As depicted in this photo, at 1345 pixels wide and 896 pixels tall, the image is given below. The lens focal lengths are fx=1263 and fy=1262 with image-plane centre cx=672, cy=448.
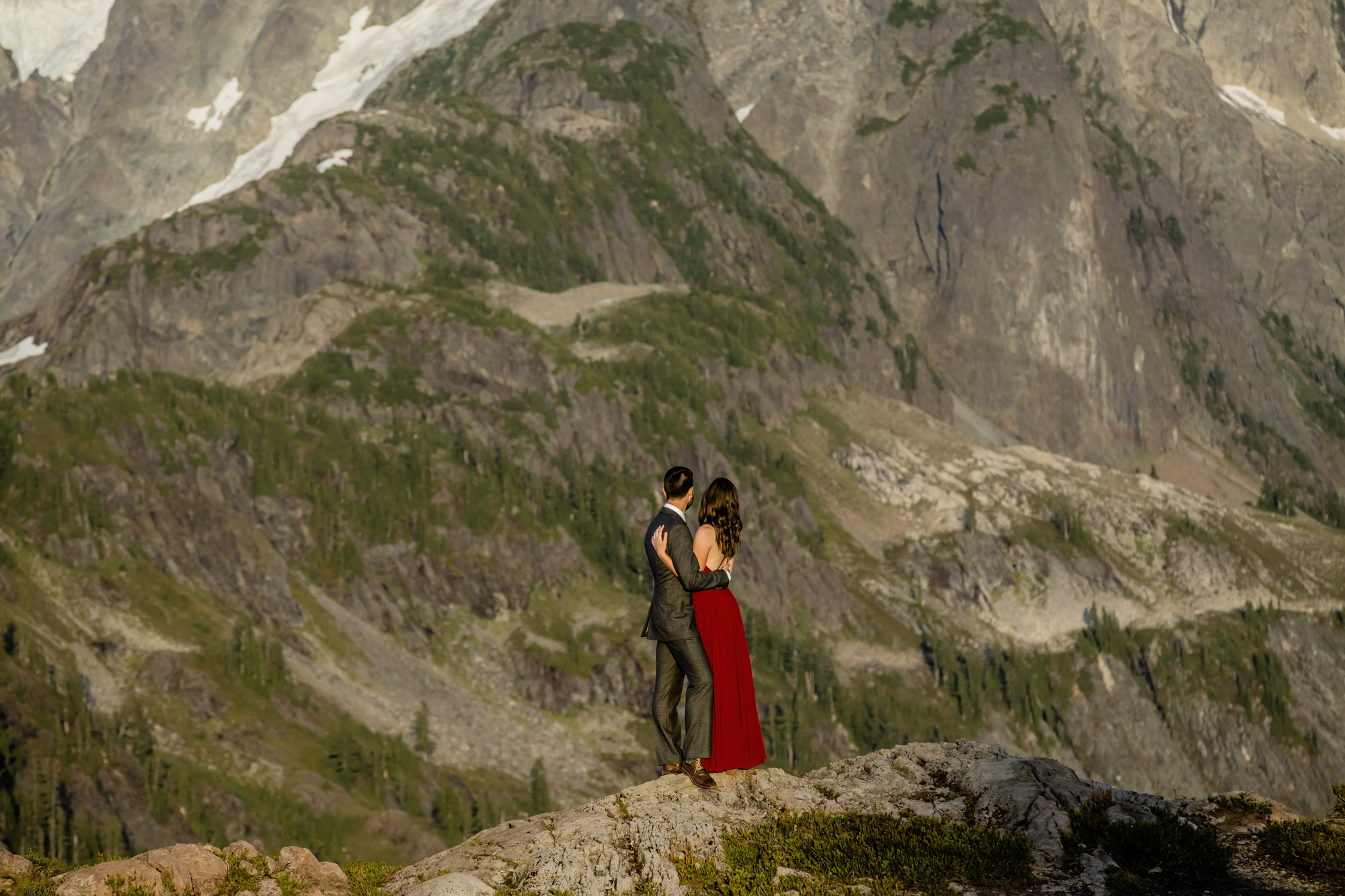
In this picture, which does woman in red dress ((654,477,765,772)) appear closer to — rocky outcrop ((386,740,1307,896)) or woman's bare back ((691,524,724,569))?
woman's bare back ((691,524,724,569))

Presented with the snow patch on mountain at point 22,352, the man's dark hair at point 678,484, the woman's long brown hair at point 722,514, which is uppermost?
the snow patch on mountain at point 22,352

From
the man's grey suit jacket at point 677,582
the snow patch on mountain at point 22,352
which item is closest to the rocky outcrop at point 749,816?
the man's grey suit jacket at point 677,582

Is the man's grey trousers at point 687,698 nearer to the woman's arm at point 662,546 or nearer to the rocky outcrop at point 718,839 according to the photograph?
the rocky outcrop at point 718,839

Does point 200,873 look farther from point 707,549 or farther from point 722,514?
point 722,514

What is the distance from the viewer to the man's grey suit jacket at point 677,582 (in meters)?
21.4

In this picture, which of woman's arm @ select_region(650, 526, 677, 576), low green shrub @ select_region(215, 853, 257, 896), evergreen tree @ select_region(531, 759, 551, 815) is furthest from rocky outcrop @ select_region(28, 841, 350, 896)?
evergreen tree @ select_region(531, 759, 551, 815)

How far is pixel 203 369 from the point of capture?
598 feet

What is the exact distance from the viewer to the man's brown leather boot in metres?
23.1

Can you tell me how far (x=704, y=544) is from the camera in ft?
70.7

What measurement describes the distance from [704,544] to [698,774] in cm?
460

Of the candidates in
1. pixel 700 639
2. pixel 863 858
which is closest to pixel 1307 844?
pixel 863 858

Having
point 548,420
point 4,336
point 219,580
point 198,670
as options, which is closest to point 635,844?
point 198,670

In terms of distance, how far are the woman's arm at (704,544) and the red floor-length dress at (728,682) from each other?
769mm

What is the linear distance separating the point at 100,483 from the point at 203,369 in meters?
53.2
